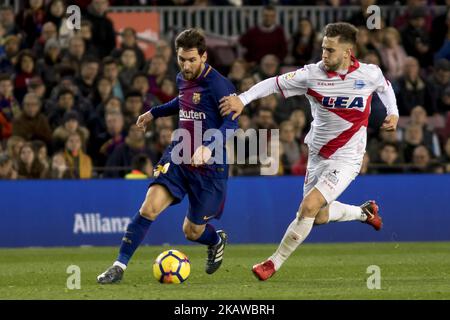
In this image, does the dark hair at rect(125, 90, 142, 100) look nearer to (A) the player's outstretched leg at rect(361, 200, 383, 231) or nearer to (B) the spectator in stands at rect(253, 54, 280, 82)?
(B) the spectator in stands at rect(253, 54, 280, 82)

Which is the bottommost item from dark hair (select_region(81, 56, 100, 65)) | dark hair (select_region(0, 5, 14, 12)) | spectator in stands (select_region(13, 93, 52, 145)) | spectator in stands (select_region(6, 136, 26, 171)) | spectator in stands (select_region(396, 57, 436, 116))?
spectator in stands (select_region(6, 136, 26, 171))

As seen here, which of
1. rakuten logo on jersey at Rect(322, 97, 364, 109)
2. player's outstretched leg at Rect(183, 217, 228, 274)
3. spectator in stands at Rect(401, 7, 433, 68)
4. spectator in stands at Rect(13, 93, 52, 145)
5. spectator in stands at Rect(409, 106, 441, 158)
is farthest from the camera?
spectator in stands at Rect(401, 7, 433, 68)

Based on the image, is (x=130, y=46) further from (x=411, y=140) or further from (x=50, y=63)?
(x=411, y=140)

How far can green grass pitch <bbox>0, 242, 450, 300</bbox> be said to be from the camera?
1030cm

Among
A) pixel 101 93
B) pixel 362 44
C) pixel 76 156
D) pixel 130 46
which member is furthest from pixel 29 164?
pixel 362 44

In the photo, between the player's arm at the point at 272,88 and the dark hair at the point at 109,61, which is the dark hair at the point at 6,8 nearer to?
the dark hair at the point at 109,61

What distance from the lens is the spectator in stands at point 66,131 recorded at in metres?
18.9

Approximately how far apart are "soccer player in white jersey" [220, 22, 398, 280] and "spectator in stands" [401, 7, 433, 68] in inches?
399

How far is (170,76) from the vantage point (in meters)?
20.9

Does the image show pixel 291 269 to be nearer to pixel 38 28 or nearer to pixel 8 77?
pixel 8 77

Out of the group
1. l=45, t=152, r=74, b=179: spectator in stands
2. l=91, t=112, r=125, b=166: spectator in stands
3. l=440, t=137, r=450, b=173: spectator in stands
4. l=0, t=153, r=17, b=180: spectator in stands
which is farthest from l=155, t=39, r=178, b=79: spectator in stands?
l=440, t=137, r=450, b=173: spectator in stands

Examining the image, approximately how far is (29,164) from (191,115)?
6.94m

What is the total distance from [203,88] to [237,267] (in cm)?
258
